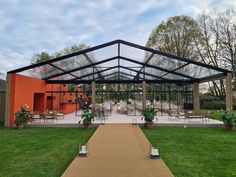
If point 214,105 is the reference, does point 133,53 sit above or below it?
above

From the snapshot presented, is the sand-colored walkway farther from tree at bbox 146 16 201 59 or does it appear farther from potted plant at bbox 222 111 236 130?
tree at bbox 146 16 201 59

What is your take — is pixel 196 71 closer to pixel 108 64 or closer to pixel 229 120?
pixel 229 120

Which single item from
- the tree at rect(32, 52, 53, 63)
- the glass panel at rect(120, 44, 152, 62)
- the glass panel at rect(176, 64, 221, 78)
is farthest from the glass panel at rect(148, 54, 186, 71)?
the tree at rect(32, 52, 53, 63)

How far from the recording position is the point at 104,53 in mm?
11195

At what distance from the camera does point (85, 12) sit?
36.4 ft

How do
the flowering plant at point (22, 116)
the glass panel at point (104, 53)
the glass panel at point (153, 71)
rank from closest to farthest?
the flowering plant at point (22, 116) < the glass panel at point (104, 53) < the glass panel at point (153, 71)

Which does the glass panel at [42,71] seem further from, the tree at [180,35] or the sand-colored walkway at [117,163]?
the tree at [180,35]

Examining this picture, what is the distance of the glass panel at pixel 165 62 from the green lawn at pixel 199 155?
553 cm

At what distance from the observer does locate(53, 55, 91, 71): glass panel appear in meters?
11.3

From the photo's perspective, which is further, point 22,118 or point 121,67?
point 121,67

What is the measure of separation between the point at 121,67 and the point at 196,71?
557cm

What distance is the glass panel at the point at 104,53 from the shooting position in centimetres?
1062

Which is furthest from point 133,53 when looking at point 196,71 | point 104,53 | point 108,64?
point 196,71

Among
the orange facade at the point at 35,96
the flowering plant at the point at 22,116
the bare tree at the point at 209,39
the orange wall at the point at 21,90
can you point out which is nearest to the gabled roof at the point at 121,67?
the orange wall at the point at 21,90
